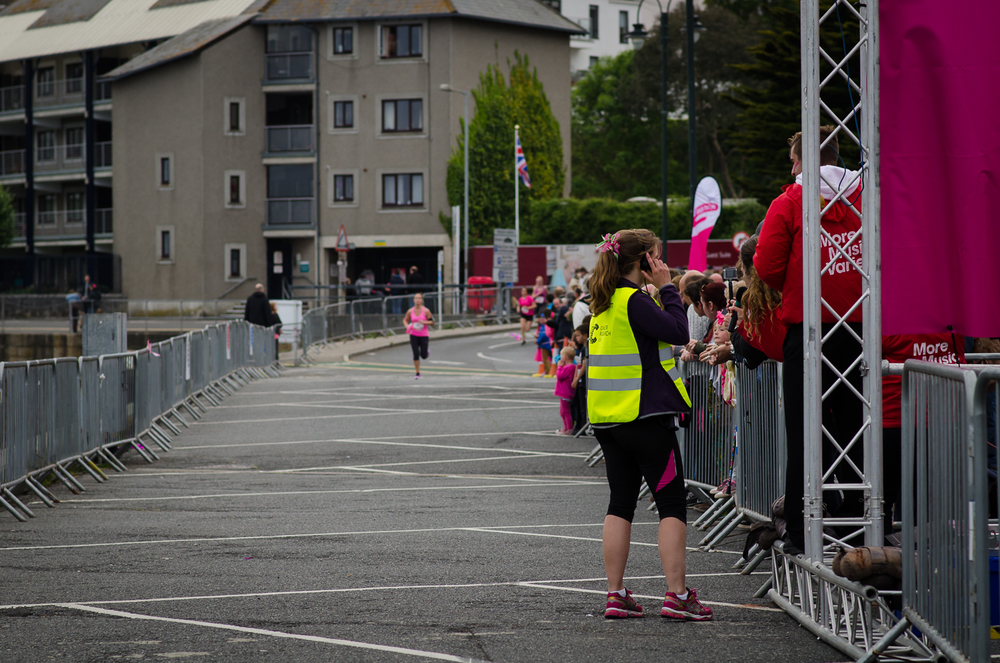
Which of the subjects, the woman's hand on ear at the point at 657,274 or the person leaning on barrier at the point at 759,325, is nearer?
the woman's hand on ear at the point at 657,274

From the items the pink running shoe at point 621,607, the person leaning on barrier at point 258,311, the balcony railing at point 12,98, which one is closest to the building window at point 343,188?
the balcony railing at point 12,98

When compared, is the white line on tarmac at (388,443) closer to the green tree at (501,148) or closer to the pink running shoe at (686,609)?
the pink running shoe at (686,609)

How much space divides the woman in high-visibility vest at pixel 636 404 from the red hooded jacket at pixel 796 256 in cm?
52

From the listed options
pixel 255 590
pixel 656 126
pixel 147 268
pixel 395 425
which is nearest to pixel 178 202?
pixel 147 268

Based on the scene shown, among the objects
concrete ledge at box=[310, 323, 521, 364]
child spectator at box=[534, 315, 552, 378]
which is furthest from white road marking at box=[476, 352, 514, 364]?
child spectator at box=[534, 315, 552, 378]

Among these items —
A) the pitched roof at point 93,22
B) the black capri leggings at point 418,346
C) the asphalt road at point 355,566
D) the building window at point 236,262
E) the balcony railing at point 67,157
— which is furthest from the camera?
the balcony railing at point 67,157

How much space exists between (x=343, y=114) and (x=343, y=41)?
3.23m

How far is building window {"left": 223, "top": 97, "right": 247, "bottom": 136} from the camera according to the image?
55.9m

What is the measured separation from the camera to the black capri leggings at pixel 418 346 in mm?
26292

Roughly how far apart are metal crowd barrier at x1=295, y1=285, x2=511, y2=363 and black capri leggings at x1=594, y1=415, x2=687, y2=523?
88.5 feet

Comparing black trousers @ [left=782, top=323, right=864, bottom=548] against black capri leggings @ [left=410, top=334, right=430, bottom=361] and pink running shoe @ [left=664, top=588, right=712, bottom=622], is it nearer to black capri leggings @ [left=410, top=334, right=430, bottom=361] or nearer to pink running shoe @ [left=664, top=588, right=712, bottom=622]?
pink running shoe @ [left=664, top=588, right=712, bottom=622]

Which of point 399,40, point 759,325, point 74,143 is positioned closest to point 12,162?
point 74,143

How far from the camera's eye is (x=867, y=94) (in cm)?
543

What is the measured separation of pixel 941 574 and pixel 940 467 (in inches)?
15.5
